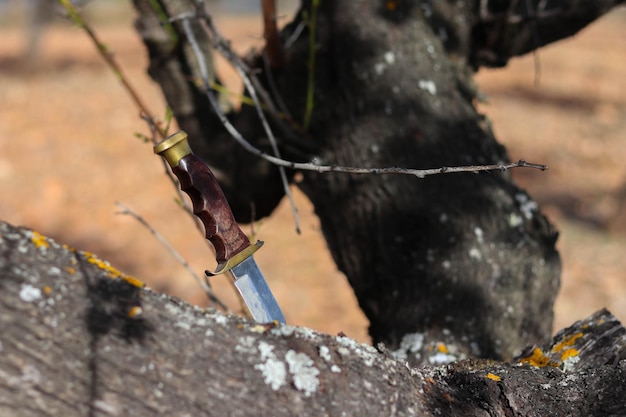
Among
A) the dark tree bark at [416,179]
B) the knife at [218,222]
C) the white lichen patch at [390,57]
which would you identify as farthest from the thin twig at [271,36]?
the knife at [218,222]

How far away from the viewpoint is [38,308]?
110cm

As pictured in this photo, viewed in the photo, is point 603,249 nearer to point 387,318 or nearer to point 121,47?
point 387,318

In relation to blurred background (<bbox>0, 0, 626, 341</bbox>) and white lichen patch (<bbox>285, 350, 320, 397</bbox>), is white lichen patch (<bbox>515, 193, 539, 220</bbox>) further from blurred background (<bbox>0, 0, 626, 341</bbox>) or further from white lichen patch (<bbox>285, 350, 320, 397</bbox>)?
white lichen patch (<bbox>285, 350, 320, 397</bbox>)

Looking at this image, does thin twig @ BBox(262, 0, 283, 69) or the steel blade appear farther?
thin twig @ BBox(262, 0, 283, 69)

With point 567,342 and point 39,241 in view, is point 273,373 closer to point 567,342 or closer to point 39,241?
point 39,241

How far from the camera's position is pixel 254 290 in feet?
4.71

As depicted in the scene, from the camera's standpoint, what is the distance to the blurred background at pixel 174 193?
5.97 metres

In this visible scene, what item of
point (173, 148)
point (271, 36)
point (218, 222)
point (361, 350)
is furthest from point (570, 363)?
point (271, 36)

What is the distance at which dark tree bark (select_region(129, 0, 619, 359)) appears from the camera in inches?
79.8

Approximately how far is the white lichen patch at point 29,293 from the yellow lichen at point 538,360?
108 cm

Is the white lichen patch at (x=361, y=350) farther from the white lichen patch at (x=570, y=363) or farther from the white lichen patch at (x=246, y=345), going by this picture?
the white lichen patch at (x=570, y=363)

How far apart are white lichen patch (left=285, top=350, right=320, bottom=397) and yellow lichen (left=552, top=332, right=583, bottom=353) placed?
28.9 inches

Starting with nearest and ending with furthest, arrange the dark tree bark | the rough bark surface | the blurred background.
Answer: the rough bark surface < the dark tree bark < the blurred background

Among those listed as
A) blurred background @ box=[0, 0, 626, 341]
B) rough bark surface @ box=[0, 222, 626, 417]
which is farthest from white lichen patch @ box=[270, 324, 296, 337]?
blurred background @ box=[0, 0, 626, 341]
